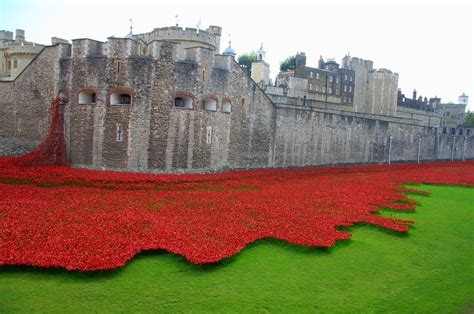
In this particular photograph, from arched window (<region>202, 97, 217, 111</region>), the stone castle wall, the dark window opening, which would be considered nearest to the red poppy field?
the stone castle wall

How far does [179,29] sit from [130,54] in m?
9.29

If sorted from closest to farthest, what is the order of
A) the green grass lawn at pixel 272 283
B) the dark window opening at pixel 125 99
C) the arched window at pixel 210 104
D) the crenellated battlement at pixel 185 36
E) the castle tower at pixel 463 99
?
the green grass lawn at pixel 272 283, the dark window opening at pixel 125 99, the arched window at pixel 210 104, the crenellated battlement at pixel 185 36, the castle tower at pixel 463 99

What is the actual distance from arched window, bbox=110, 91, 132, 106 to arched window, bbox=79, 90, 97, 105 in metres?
1.27

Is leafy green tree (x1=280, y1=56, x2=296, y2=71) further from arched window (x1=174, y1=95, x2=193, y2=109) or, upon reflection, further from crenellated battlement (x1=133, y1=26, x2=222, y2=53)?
arched window (x1=174, y1=95, x2=193, y2=109)

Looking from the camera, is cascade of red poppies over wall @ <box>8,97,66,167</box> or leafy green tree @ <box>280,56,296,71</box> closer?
cascade of red poppies over wall @ <box>8,97,66,167</box>

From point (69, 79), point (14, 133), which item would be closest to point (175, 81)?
point (69, 79)

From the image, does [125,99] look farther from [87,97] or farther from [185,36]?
[185,36]

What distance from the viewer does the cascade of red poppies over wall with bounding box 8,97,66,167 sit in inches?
868

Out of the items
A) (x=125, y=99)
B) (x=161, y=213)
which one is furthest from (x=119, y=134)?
(x=161, y=213)

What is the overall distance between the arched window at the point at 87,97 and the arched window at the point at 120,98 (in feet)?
4.17

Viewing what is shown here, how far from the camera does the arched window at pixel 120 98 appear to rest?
72.4 ft

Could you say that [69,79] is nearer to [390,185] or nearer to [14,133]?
[14,133]

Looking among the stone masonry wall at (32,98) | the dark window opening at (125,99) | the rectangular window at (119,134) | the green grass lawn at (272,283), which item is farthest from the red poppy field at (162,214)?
the stone masonry wall at (32,98)

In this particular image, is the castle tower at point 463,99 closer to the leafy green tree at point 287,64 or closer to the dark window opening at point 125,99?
the leafy green tree at point 287,64
